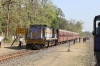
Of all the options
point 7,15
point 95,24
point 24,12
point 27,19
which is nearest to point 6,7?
point 7,15

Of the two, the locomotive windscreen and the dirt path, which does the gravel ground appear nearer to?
the dirt path

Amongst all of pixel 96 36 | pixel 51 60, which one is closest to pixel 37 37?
pixel 51 60

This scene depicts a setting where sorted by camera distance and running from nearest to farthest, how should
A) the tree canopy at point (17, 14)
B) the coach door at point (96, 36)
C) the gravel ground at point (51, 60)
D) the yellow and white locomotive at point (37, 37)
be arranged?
the coach door at point (96, 36) < the gravel ground at point (51, 60) < the yellow and white locomotive at point (37, 37) < the tree canopy at point (17, 14)

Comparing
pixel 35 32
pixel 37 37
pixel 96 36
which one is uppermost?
pixel 35 32

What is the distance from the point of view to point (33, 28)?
1176 inches

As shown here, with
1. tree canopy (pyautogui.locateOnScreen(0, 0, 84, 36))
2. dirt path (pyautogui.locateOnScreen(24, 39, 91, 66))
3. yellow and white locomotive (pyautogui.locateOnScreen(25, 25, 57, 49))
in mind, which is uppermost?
tree canopy (pyautogui.locateOnScreen(0, 0, 84, 36))

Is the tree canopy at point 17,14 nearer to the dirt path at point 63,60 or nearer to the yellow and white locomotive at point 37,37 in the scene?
the yellow and white locomotive at point 37,37

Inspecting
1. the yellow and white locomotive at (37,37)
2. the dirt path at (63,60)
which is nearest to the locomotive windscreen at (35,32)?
the yellow and white locomotive at (37,37)

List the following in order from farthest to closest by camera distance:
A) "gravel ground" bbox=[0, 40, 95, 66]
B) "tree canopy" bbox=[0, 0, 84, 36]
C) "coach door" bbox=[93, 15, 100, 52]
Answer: "tree canopy" bbox=[0, 0, 84, 36] → "gravel ground" bbox=[0, 40, 95, 66] → "coach door" bbox=[93, 15, 100, 52]

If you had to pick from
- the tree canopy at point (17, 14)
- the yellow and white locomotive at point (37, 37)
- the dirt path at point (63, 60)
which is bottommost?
the dirt path at point (63, 60)

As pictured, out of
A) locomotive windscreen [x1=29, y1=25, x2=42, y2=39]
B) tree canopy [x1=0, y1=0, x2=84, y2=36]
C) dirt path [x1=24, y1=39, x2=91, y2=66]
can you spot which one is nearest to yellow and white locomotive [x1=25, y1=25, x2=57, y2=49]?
locomotive windscreen [x1=29, y1=25, x2=42, y2=39]

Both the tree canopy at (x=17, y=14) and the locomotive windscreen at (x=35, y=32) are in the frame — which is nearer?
the locomotive windscreen at (x=35, y=32)

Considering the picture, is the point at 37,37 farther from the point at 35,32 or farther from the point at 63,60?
the point at 63,60

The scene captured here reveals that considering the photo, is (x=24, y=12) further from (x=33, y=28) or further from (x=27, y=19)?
(x=33, y=28)
